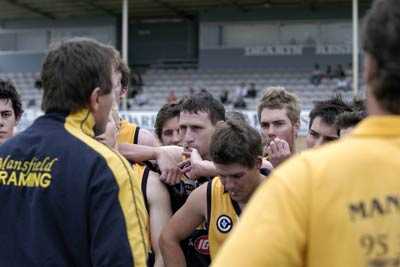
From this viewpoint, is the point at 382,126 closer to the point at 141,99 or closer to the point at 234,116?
the point at 234,116

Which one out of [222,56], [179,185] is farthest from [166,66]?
[179,185]

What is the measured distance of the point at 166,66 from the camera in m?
38.0

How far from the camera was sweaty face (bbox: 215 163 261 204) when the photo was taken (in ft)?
12.0

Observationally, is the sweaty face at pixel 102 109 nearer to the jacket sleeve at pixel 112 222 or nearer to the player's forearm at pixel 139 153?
the jacket sleeve at pixel 112 222

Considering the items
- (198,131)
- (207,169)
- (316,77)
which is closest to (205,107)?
(198,131)

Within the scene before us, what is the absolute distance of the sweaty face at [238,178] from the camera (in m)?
3.64

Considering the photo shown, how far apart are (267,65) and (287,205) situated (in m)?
35.6

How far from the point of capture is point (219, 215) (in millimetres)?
3811

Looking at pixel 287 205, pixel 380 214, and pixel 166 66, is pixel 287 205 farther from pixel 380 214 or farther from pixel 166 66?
pixel 166 66

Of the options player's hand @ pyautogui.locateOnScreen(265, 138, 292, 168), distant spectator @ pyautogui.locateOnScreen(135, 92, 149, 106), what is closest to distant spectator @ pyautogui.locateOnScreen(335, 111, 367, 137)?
player's hand @ pyautogui.locateOnScreen(265, 138, 292, 168)

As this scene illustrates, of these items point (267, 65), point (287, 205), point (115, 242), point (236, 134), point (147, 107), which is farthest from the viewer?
point (267, 65)

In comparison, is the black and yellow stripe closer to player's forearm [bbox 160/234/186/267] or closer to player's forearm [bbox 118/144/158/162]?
player's forearm [bbox 160/234/186/267]

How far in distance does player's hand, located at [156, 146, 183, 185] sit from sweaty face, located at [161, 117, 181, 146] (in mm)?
1179

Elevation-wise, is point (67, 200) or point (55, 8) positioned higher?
point (55, 8)
